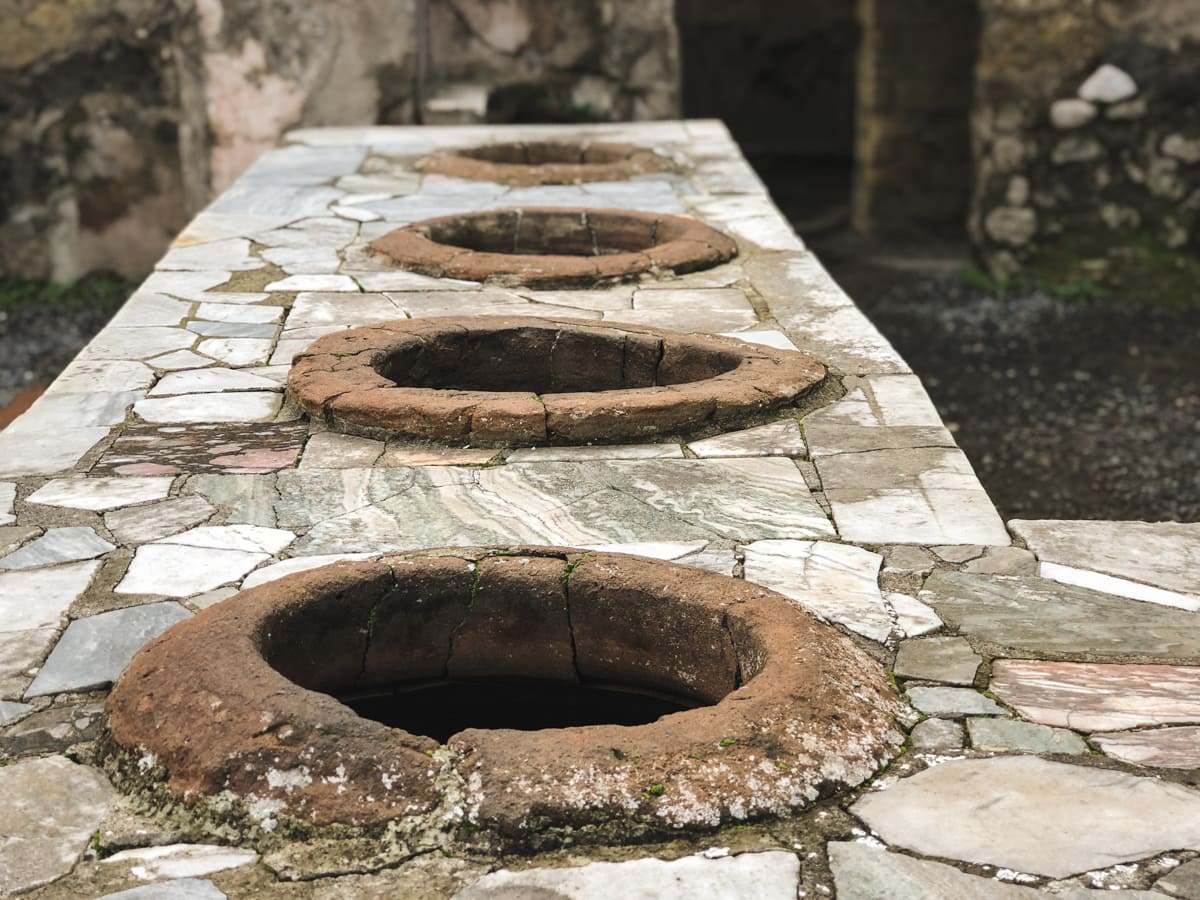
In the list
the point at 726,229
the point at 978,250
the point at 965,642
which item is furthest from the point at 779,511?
the point at 978,250

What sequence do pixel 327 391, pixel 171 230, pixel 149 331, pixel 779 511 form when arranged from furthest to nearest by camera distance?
pixel 171 230, pixel 149 331, pixel 327 391, pixel 779 511

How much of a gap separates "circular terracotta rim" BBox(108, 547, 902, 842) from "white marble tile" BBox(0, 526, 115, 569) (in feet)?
1.52

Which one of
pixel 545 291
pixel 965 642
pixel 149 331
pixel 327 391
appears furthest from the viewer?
pixel 545 291

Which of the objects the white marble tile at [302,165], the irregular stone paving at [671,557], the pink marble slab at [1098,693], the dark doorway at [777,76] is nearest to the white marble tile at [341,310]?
the irregular stone paving at [671,557]

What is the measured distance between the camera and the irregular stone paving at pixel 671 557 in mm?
1785

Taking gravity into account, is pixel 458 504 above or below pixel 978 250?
above

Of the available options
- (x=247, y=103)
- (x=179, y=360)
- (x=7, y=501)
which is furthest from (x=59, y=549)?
(x=247, y=103)

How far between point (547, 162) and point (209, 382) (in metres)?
3.63

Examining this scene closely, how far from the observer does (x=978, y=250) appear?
8.98 m

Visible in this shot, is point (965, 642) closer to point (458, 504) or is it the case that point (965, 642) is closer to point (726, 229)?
point (458, 504)

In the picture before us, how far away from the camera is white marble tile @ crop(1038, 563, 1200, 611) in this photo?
254 centimetres

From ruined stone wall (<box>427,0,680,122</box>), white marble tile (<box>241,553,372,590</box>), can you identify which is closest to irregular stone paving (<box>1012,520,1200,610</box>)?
white marble tile (<box>241,553,372,590</box>)

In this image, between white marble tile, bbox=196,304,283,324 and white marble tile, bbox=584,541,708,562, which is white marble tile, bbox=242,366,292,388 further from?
white marble tile, bbox=584,541,708,562

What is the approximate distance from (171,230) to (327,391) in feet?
18.7
